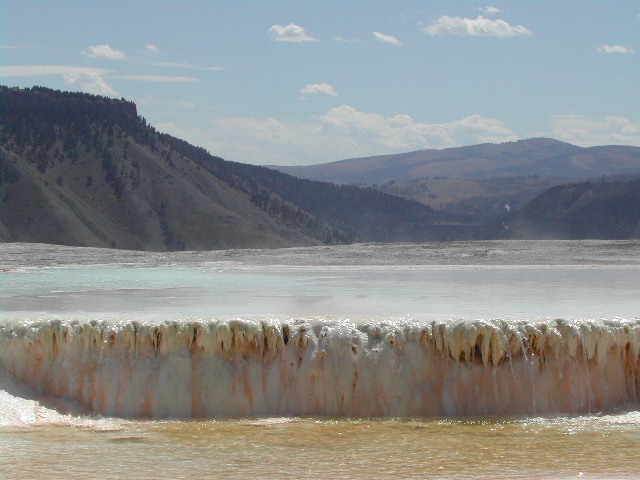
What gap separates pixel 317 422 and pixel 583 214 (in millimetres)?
77176

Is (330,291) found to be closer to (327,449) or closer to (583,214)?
(327,449)

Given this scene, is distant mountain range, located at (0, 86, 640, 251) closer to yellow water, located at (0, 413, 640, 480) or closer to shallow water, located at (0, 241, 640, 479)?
shallow water, located at (0, 241, 640, 479)

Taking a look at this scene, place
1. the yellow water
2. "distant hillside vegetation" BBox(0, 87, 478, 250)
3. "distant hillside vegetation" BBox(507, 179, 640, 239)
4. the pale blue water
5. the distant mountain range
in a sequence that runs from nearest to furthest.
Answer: the yellow water → the pale blue water → "distant hillside vegetation" BBox(0, 87, 478, 250) → the distant mountain range → "distant hillside vegetation" BBox(507, 179, 640, 239)

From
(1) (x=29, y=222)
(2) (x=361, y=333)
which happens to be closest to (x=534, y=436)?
(2) (x=361, y=333)

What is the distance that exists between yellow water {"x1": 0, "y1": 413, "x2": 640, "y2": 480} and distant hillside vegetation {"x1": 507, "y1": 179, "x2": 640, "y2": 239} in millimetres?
66365

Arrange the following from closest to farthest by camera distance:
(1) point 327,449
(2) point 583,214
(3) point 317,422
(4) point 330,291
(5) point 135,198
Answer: (1) point 327,449 → (3) point 317,422 → (4) point 330,291 → (5) point 135,198 → (2) point 583,214

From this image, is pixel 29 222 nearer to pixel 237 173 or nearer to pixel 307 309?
pixel 237 173

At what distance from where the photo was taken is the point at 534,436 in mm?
9781

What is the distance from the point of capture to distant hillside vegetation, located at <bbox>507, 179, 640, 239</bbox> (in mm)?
76625

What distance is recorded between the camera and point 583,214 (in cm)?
8369

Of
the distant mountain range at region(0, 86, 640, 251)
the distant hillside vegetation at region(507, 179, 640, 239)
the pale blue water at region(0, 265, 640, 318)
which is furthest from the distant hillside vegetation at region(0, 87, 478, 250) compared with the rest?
the pale blue water at region(0, 265, 640, 318)

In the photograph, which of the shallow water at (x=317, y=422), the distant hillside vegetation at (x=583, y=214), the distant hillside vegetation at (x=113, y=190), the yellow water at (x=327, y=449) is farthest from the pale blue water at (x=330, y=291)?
the distant hillside vegetation at (x=583, y=214)

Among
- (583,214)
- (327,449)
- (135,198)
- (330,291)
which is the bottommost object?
(327,449)

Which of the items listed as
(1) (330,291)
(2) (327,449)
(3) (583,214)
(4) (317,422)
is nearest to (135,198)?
(3) (583,214)
